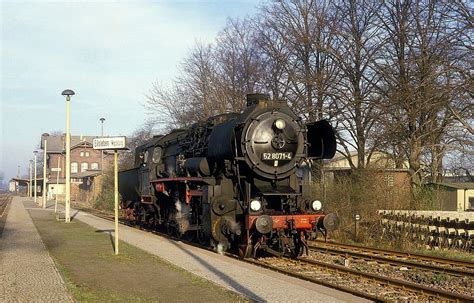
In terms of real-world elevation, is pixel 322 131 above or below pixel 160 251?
above

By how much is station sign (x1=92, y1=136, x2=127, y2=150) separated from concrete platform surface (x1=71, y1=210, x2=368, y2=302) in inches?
111

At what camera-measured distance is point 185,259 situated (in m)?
12.0

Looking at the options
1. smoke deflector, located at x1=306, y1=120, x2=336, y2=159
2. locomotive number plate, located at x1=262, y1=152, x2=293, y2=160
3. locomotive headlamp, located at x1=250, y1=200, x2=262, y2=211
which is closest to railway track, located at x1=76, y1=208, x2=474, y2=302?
locomotive headlamp, located at x1=250, y1=200, x2=262, y2=211

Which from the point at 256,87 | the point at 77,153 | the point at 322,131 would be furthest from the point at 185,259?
the point at 77,153

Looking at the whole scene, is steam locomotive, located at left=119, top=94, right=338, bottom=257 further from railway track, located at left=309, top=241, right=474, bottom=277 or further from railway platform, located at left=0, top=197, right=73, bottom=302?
railway platform, located at left=0, top=197, right=73, bottom=302

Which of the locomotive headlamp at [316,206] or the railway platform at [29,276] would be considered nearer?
the railway platform at [29,276]

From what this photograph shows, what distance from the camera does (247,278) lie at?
9.44 meters

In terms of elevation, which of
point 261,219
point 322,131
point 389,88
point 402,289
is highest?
point 389,88

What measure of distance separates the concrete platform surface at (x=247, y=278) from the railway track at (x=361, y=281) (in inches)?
12.7

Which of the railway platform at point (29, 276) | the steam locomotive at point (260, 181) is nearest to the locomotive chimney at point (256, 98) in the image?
the steam locomotive at point (260, 181)

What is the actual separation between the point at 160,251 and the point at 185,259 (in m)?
1.72

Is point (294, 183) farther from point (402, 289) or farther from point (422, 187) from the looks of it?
point (422, 187)

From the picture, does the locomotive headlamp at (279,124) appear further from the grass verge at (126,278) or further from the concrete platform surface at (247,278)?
the grass verge at (126,278)

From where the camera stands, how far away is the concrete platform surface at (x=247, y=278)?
7906 mm
